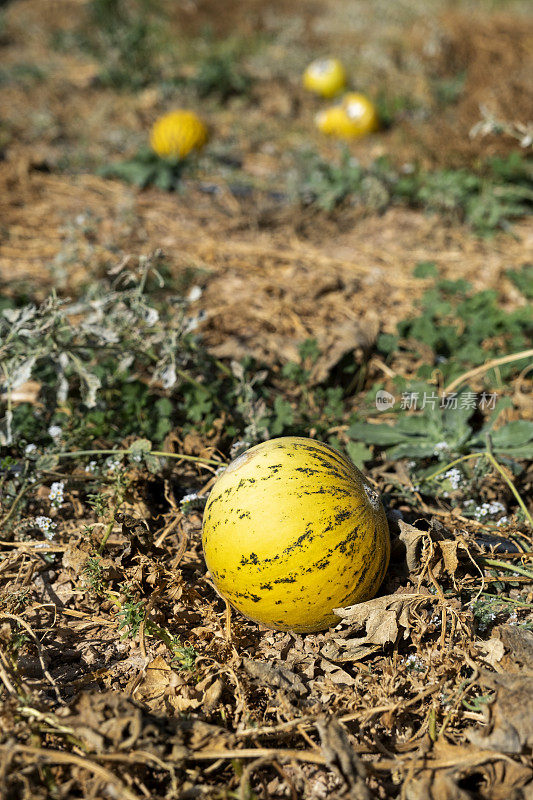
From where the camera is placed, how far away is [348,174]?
5992mm

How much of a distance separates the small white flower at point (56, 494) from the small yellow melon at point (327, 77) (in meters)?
7.22

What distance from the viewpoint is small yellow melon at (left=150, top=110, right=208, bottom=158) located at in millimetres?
6660

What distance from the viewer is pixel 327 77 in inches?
325

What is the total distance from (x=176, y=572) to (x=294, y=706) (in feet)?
2.37

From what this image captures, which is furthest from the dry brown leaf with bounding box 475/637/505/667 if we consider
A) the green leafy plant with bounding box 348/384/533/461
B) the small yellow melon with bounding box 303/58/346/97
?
the small yellow melon with bounding box 303/58/346/97

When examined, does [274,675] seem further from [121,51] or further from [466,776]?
[121,51]

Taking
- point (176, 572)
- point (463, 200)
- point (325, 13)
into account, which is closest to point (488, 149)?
point (463, 200)

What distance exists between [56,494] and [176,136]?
16.2 ft

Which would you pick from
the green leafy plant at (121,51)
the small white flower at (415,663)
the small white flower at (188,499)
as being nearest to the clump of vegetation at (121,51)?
the green leafy plant at (121,51)

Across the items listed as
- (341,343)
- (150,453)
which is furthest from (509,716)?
(341,343)

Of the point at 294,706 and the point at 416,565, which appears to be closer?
the point at 294,706

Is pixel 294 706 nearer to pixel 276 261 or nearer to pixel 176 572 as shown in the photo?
pixel 176 572

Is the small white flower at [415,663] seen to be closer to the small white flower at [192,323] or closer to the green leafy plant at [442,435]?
the green leafy plant at [442,435]

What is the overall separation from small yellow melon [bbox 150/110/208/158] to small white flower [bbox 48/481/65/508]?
4.65m
